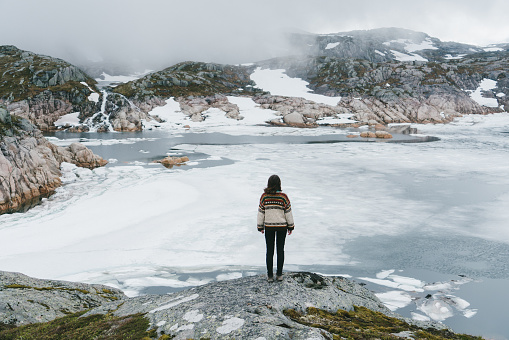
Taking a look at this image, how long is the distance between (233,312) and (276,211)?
285 centimetres

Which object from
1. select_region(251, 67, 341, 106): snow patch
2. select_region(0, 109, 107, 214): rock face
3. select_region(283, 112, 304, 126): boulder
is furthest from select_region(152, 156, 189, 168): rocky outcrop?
select_region(251, 67, 341, 106): snow patch

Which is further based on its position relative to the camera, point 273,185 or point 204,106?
point 204,106

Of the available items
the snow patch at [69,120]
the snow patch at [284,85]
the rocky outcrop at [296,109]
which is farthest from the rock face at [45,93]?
the snow patch at [284,85]

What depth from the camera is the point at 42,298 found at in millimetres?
10070

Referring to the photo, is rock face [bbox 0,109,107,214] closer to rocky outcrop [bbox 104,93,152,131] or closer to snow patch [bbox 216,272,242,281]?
snow patch [bbox 216,272,242,281]

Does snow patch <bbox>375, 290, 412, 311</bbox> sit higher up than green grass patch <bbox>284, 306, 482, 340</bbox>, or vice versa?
green grass patch <bbox>284, 306, 482, 340</bbox>

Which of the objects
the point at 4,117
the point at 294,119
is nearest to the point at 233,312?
the point at 4,117

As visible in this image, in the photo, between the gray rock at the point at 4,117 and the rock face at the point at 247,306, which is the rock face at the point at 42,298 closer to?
the rock face at the point at 247,306

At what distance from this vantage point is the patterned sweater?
28.9 ft

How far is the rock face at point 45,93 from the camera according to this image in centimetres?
10556

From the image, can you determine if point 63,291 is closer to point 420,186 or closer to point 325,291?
point 325,291

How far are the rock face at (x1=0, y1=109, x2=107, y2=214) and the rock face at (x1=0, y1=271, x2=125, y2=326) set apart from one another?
1686cm

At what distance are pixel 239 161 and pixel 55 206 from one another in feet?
78.7

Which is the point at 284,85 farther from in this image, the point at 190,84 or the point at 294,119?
the point at 294,119
